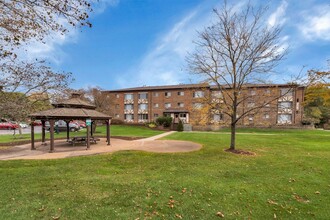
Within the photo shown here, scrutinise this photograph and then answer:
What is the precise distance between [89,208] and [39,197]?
1.62 m

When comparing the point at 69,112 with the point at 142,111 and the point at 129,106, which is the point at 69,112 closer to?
the point at 142,111

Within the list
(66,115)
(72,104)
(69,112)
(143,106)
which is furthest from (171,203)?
(143,106)

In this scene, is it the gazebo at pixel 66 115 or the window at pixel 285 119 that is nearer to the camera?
the gazebo at pixel 66 115

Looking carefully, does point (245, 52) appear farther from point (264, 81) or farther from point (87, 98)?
point (87, 98)

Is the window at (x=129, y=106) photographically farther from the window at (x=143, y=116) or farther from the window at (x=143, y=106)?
the window at (x=143, y=116)

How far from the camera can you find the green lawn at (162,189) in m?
4.41

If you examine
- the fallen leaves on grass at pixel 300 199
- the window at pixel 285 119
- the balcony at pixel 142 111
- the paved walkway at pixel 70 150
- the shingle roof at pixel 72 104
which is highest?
the shingle roof at pixel 72 104

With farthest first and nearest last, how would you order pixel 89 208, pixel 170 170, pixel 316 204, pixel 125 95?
pixel 125 95
pixel 170 170
pixel 316 204
pixel 89 208

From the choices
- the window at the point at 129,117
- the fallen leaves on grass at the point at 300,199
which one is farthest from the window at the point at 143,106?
the fallen leaves on grass at the point at 300,199

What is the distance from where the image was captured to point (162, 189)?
18.4ft

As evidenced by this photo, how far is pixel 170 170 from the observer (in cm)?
763

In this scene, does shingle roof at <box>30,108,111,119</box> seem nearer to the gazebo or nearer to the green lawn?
the gazebo

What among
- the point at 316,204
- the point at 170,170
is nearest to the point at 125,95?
the point at 170,170

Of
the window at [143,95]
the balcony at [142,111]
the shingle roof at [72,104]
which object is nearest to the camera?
the shingle roof at [72,104]
